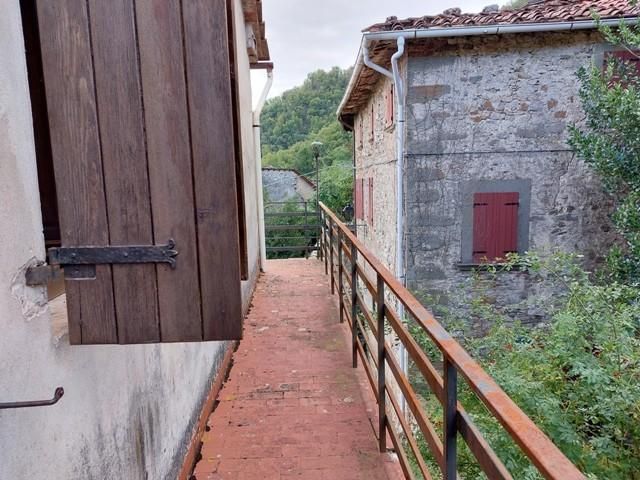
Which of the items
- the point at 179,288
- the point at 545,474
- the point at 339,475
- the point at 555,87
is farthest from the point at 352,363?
the point at 555,87

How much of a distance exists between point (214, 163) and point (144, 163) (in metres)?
0.17

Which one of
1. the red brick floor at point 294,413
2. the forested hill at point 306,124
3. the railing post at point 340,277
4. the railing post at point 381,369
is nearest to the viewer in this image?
the railing post at point 381,369

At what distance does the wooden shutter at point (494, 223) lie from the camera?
18.9 ft

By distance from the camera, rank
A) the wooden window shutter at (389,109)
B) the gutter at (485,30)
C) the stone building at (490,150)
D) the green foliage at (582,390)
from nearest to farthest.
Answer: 1. the green foliage at (582,390)
2. the gutter at (485,30)
3. the stone building at (490,150)
4. the wooden window shutter at (389,109)

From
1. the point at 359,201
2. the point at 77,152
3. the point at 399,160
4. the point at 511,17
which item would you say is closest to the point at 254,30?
the point at 399,160

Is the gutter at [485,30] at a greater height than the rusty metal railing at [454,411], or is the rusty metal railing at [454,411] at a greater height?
the gutter at [485,30]

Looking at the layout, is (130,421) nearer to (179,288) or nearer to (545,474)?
(179,288)

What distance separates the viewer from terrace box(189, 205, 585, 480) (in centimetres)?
111

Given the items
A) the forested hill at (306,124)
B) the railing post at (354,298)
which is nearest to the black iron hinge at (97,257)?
the railing post at (354,298)

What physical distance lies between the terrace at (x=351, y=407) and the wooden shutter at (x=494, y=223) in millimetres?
2357

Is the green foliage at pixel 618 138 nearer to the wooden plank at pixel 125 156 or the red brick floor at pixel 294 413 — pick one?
the red brick floor at pixel 294 413

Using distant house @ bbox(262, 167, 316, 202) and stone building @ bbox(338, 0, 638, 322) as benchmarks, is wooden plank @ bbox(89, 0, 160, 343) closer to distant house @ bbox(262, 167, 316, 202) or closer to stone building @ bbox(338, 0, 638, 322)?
stone building @ bbox(338, 0, 638, 322)

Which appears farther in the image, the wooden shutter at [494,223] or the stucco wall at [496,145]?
the wooden shutter at [494,223]

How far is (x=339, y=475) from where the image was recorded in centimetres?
225
